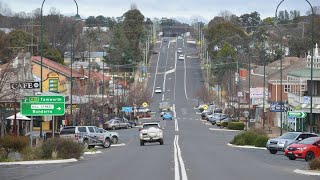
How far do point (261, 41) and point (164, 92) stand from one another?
46.9m

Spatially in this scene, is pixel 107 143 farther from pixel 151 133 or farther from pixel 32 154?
pixel 32 154

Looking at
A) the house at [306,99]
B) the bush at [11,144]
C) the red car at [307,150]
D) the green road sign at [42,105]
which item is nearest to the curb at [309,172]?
the red car at [307,150]

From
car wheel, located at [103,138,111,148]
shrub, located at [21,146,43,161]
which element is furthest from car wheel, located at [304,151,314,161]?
car wheel, located at [103,138,111,148]

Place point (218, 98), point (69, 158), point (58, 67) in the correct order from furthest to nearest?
point (218, 98), point (58, 67), point (69, 158)

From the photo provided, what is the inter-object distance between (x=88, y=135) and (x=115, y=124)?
131 ft

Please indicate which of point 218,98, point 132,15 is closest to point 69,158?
point 218,98

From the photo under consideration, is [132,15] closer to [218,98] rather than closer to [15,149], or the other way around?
[218,98]

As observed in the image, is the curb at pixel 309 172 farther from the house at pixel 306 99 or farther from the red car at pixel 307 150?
the house at pixel 306 99

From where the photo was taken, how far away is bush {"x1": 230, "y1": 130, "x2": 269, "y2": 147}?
172 ft

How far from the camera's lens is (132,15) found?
19275 cm

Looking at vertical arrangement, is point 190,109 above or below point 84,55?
below

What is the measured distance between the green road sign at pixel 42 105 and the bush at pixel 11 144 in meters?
3.69

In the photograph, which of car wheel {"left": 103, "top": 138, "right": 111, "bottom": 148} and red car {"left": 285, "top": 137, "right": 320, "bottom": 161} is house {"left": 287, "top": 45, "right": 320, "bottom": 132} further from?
red car {"left": 285, "top": 137, "right": 320, "bottom": 161}

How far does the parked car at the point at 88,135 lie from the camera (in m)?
48.4
